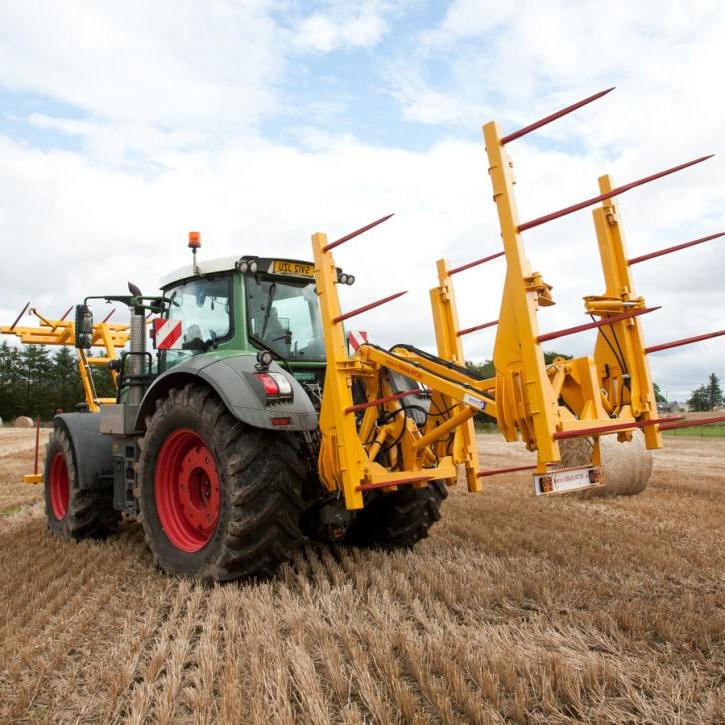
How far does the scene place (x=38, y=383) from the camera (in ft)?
182

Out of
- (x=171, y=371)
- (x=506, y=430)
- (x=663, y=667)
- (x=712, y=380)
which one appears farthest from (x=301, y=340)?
(x=712, y=380)

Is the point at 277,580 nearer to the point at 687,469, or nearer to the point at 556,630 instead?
the point at 556,630

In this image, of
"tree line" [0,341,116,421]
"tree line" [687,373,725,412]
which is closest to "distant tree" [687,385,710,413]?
"tree line" [687,373,725,412]

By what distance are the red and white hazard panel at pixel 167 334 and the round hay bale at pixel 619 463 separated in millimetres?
4569

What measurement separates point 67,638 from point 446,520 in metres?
3.51

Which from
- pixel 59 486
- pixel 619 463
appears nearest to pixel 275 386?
pixel 59 486

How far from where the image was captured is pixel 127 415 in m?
5.06

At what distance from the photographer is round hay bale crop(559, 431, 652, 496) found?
759 cm

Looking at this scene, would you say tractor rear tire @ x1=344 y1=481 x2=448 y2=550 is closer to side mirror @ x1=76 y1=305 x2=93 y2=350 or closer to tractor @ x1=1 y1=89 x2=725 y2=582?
tractor @ x1=1 y1=89 x2=725 y2=582

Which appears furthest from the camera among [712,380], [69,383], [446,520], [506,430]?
[712,380]

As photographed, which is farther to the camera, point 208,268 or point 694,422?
point 208,268

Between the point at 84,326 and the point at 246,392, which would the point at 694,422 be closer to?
the point at 246,392

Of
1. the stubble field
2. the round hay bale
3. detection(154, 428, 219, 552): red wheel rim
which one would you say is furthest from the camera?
the round hay bale

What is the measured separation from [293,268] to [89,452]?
243 cm
